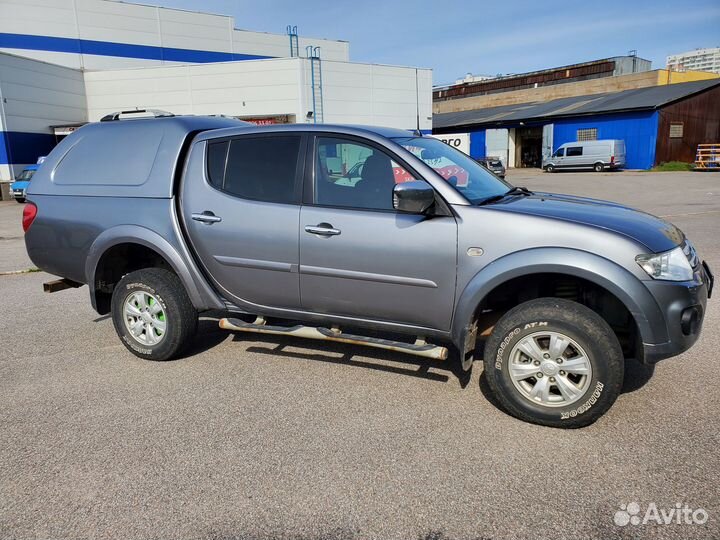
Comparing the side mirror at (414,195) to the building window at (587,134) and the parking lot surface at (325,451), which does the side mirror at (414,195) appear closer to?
the parking lot surface at (325,451)

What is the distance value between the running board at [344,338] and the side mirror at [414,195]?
92 cm

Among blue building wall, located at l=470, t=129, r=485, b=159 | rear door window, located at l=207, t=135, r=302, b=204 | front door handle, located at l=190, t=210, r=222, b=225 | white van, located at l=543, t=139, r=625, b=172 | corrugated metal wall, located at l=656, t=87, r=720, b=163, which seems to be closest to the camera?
rear door window, located at l=207, t=135, r=302, b=204

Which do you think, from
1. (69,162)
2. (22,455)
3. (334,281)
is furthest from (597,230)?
(69,162)

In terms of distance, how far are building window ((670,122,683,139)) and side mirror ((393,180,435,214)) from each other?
4397cm

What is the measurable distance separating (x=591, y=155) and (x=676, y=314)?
4024cm

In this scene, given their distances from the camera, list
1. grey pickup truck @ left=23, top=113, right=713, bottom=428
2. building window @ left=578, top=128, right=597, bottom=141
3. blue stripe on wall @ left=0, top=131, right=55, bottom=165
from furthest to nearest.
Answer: building window @ left=578, top=128, right=597, bottom=141 < blue stripe on wall @ left=0, top=131, right=55, bottom=165 < grey pickup truck @ left=23, top=113, right=713, bottom=428

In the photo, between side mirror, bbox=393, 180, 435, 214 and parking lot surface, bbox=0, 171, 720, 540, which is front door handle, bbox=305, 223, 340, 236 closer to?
side mirror, bbox=393, 180, 435, 214

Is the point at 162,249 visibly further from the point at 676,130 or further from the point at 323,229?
the point at 676,130

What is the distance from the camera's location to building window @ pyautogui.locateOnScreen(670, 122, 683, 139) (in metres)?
40.5

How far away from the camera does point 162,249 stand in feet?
14.8

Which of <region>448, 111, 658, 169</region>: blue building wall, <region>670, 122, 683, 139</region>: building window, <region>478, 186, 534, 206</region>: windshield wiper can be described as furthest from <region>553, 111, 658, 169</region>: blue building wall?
<region>478, 186, 534, 206</region>: windshield wiper

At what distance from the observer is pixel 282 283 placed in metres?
4.23

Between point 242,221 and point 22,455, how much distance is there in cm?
208

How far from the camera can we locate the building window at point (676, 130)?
133 ft
